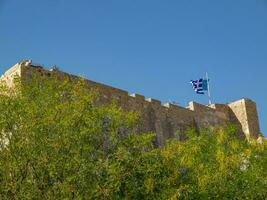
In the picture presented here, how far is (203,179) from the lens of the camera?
21500mm

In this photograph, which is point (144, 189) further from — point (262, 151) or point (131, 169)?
point (262, 151)

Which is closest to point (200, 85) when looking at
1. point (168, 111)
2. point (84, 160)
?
point (168, 111)

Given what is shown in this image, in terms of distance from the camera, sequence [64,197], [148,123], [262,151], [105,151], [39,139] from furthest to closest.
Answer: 1. [148,123]
2. [262,151]
3. [105,151]
4. [39,139]
5. [64,197]

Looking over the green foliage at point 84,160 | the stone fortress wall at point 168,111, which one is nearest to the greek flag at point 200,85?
the stone fortress wall at point 168,111

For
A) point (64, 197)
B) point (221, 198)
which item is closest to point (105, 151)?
point (64, 197)

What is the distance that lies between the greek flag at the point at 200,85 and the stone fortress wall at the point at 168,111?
1764 mm

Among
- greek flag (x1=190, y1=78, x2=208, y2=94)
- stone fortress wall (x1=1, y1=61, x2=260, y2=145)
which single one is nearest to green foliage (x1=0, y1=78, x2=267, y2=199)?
stone fortress wall (x1=1, y1=61, x2=260, y2=145)

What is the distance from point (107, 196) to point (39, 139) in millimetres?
2674

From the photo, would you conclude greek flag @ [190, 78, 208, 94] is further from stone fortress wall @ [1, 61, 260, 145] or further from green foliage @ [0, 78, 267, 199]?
green foliage @ [0, 78, 267, 199]

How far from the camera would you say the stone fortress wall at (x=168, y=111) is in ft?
101

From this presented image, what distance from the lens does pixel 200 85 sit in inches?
1711

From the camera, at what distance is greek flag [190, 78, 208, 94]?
1706 inches

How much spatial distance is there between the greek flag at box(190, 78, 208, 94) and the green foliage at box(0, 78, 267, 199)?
20240 mm

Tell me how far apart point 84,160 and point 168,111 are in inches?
751
